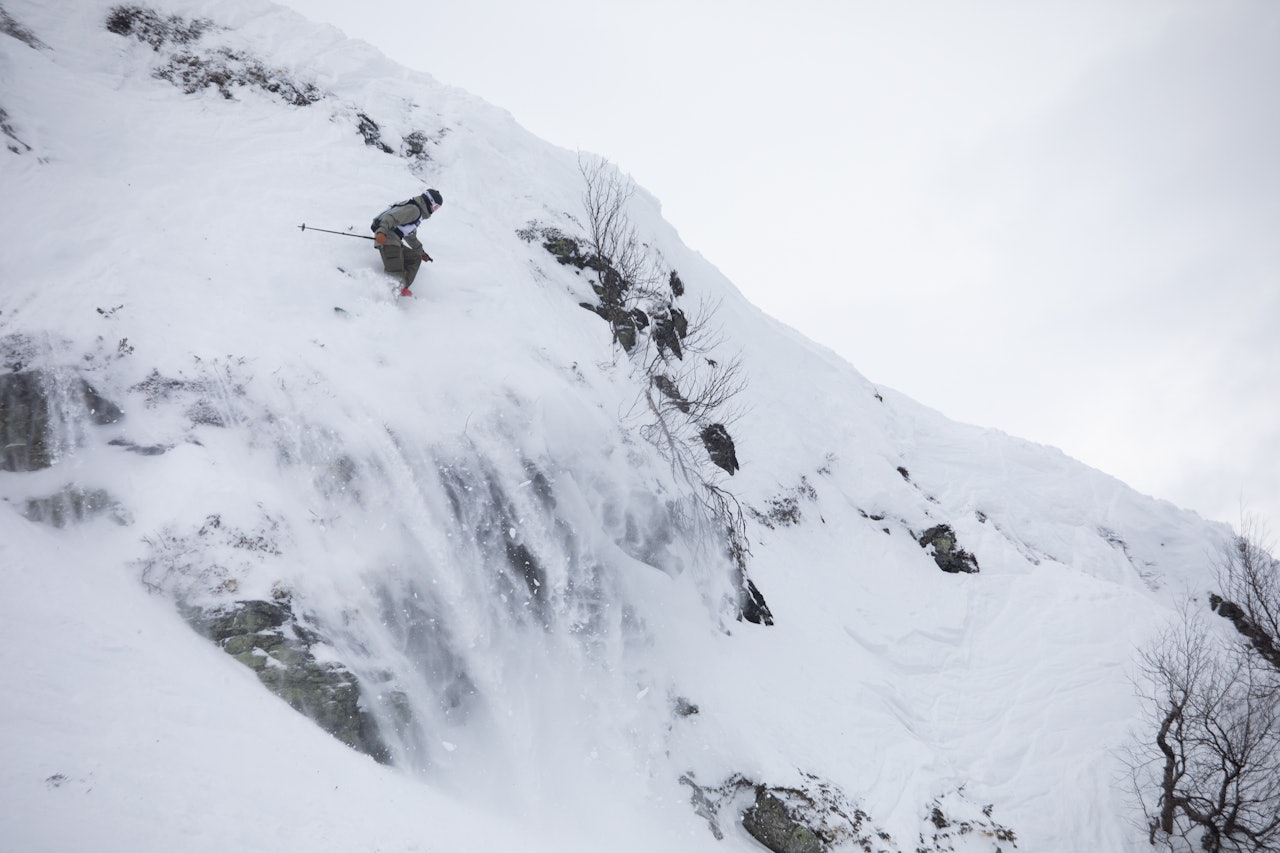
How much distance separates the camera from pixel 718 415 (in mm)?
18812

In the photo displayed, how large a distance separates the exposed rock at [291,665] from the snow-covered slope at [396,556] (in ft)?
0.47

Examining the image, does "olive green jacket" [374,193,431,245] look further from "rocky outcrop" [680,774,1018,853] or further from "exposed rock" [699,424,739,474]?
"rocky outcrop" [680,774,1018,853]

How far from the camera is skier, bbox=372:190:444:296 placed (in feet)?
36.7

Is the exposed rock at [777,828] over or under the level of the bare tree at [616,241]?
under

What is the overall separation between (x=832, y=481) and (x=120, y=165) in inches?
810

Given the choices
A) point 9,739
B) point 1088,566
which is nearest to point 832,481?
point 1088,566

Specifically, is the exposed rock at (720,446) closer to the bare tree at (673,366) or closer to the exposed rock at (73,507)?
the bare tree at (673,366)

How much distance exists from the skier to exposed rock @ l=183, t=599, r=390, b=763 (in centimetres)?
666

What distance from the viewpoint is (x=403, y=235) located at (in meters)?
11.5

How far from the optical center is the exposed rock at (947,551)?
713 inches

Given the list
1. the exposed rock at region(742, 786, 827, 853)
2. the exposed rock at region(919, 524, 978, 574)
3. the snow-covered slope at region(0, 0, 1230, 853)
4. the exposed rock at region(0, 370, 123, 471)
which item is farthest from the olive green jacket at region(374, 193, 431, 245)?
the exposed rock at region(919, 524, 978, 574)

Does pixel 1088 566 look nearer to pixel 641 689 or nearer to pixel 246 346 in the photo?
pixel 641 689

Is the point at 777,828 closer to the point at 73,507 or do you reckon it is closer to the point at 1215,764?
the point at 1215,764

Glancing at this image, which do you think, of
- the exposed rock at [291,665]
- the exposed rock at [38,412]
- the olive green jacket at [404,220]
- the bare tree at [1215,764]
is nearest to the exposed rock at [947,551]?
the bare tree at [1215,764]
